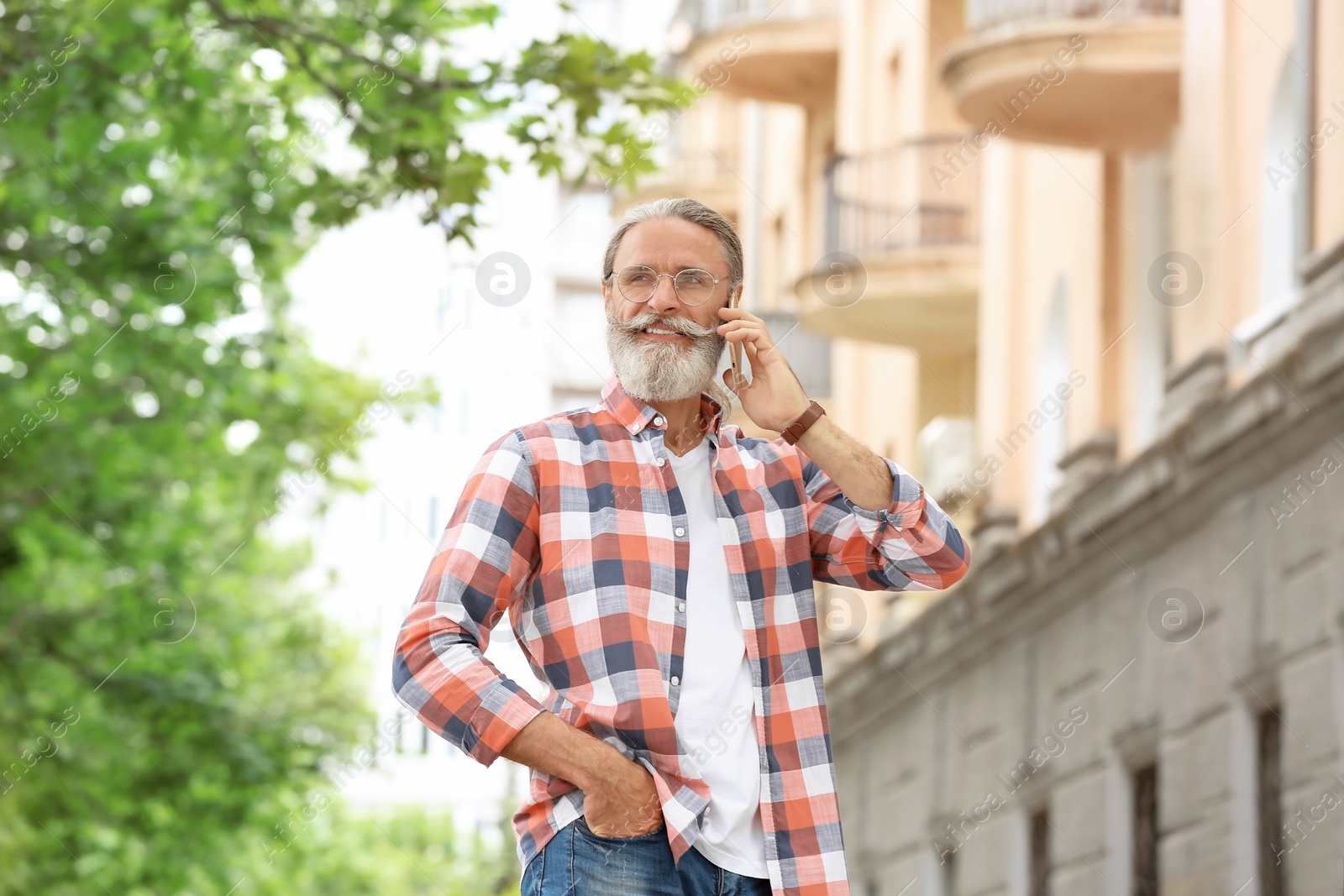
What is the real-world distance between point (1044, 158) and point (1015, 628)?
403 centimetres

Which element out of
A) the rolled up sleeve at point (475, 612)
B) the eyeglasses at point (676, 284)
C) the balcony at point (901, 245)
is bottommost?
the rolled up sleeve at point (475, 612)

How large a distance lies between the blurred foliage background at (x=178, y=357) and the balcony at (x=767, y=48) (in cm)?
554

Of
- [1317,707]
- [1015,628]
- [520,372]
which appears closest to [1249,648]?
[1317,707]

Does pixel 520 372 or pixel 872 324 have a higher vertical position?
pixel 520 372

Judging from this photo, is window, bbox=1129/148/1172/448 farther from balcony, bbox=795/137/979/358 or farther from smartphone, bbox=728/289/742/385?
smartphone, bbox=728/289/742/385

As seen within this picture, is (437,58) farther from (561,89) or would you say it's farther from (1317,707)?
(1317,707)

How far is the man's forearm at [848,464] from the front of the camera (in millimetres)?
Result: 3506

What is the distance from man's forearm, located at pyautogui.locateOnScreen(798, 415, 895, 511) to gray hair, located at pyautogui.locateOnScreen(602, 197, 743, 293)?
35 cm

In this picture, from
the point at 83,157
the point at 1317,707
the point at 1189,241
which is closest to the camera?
the point at 1317,707

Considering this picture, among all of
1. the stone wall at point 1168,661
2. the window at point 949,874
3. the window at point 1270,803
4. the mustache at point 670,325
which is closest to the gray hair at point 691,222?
the mustache at point 670,325

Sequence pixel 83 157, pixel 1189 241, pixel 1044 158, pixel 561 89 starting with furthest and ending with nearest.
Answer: pixel 1044 158 → pixel 1189 241 → pixel 83 157 → pixel 561 89

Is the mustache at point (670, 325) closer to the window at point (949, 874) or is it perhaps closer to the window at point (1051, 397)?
the window at point (1051, 397)

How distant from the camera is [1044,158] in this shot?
55.0 feet

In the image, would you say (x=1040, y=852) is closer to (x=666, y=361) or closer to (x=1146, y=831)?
(x=1146, y=831)
